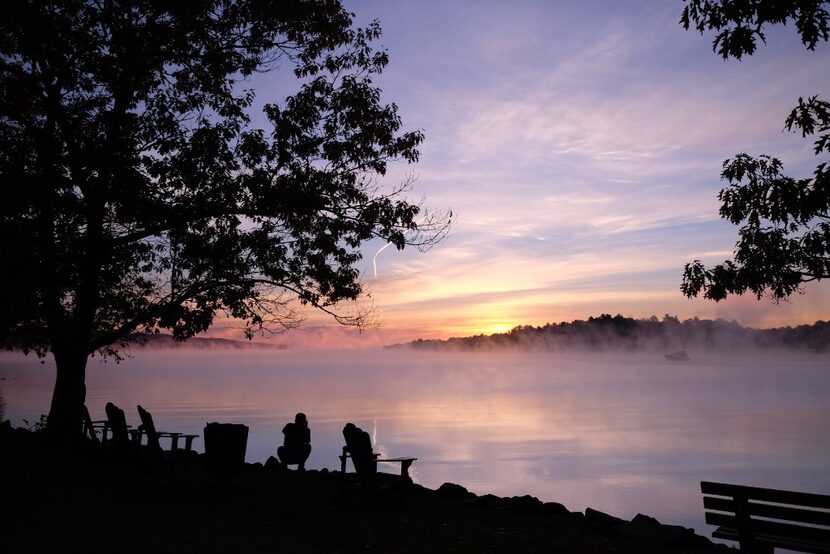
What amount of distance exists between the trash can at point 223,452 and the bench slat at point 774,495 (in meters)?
9.53

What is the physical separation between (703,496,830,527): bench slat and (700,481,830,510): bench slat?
97 mm

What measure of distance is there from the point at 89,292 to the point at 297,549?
493 inches

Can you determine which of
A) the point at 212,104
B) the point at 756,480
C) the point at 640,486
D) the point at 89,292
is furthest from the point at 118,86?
the point at 756,480

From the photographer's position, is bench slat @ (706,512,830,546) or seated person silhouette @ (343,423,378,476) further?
seated person silhouette @ (343,423,378,476)

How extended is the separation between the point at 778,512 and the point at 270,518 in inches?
333

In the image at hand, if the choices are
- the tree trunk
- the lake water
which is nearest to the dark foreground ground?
the tree trunk

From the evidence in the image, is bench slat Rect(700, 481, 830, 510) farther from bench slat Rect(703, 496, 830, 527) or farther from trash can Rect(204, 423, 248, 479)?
trash can Rect(204, 423, 248, 479)

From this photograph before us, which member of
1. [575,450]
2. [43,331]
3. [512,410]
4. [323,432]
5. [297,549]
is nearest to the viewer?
[297,549]

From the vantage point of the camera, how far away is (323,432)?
59.8 metres

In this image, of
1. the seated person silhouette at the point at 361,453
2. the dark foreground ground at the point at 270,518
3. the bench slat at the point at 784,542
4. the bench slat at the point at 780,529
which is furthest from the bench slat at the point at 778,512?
the seated person silhouette at the point at 361,453

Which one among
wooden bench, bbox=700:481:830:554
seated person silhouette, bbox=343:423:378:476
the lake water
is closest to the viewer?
wooden bench, bbox=700:481:830:554

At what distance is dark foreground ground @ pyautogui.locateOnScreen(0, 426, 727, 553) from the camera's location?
32.4 feet

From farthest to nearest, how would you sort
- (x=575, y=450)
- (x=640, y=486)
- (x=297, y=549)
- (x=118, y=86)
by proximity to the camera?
1. (x=575, y=450)
2. (x=640, y=486)
3. (x=118, y=86)
4. (x=297, y=549)

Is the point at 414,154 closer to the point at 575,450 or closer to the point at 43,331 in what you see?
the point at 43,331
